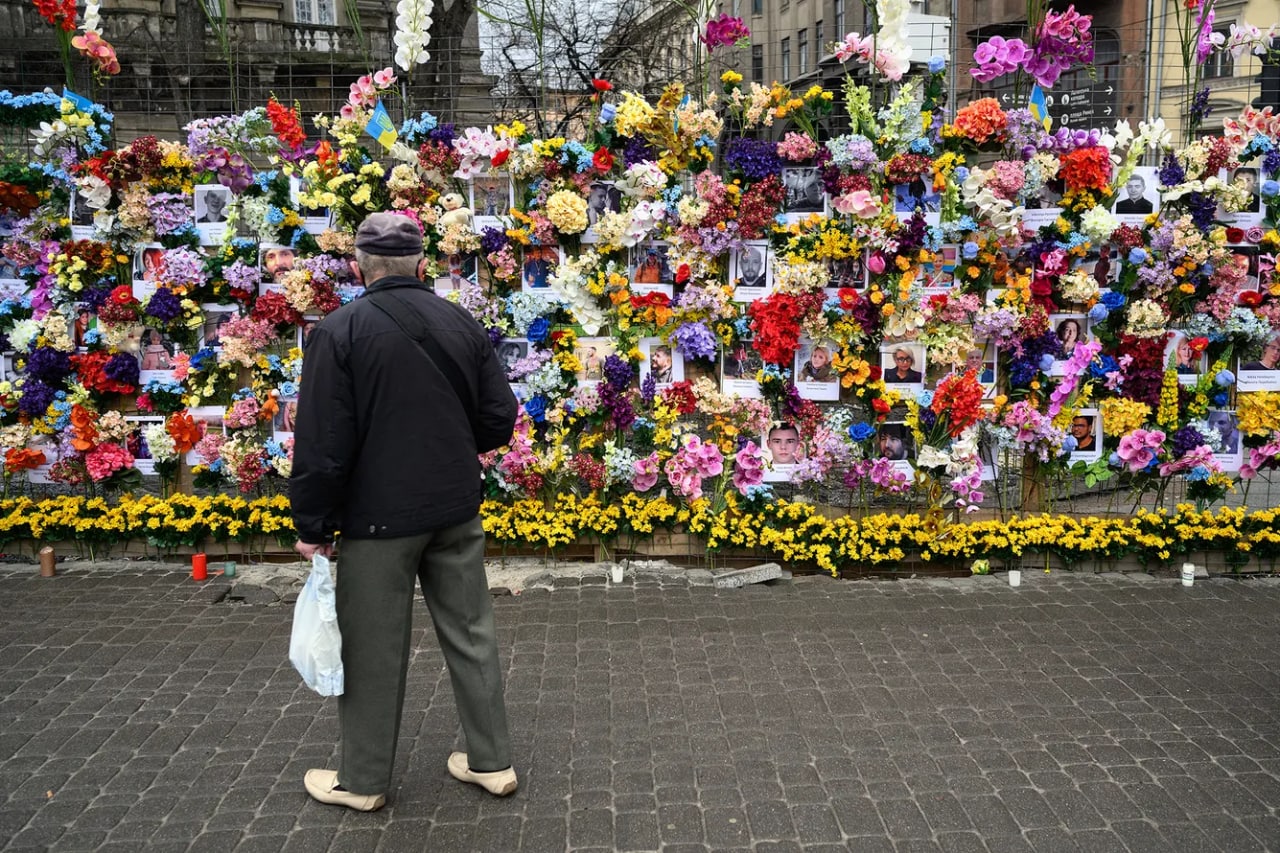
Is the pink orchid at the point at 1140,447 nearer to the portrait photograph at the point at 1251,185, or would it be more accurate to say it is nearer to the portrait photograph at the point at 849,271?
the portrait photograph at the point at 1251,185

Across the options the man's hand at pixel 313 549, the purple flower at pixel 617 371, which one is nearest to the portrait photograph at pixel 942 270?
the purple flower at pixel 617 371

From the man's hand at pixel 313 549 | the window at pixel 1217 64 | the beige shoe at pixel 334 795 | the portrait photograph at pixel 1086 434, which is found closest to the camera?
the man's hand at pixel 313 549

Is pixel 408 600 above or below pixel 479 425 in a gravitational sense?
below

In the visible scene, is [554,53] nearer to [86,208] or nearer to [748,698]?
[86,208]

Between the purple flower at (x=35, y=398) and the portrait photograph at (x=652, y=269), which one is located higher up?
the portrait photograph at (x=652, y=269)

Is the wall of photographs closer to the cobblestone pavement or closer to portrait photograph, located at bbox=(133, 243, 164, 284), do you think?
portrait photograph, located at bbox=(133, 243, 164, 284)

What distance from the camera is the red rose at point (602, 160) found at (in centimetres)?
621

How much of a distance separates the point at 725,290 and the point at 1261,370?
3.32 m

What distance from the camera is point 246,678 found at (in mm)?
4828

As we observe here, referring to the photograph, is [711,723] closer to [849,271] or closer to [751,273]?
[751,273]

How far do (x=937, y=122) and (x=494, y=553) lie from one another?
3.71 metres

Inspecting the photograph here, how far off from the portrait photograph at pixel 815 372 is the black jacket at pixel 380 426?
3.16 m

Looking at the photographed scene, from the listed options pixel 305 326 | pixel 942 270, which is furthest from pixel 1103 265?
pixel 305 326

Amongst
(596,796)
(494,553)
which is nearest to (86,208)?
(494,553)
